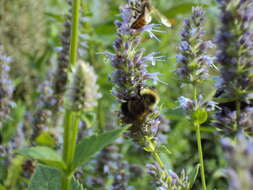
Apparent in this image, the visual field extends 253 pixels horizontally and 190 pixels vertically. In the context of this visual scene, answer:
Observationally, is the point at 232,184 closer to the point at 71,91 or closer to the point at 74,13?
the point at 71,91

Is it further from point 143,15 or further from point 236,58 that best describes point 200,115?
point 143,15

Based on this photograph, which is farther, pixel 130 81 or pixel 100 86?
pixel 100 86

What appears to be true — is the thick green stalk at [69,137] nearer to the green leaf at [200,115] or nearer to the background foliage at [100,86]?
the green leaf at [200,115]

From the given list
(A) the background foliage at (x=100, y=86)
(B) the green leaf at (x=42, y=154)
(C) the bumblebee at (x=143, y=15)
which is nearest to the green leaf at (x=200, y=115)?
(A) the background foliage at (x=100, y=86)

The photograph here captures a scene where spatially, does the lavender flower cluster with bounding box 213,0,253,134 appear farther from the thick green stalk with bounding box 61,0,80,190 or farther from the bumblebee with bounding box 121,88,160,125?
the thick green stalk with bounding box 61,0,80,190

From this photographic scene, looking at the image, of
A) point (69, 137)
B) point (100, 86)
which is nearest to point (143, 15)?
point (69, 137)

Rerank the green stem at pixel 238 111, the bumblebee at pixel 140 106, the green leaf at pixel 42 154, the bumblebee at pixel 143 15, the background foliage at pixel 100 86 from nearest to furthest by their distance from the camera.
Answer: the green leaf at pixel 42 154, the green stem at pixel 238 111, the bumblebee at pixel 140 106, the bumblebee at pixel 143 15, the background foliage at pixel 100 86
